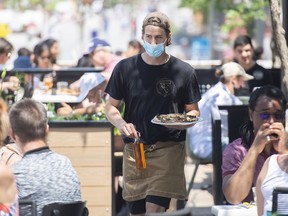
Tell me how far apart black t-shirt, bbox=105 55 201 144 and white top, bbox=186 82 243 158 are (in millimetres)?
2773

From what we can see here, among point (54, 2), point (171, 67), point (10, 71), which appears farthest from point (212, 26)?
point (171, 67)

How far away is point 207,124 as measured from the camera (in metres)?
9.38

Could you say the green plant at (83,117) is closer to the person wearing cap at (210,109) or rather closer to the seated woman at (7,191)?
the person wearing cap at (210,109)

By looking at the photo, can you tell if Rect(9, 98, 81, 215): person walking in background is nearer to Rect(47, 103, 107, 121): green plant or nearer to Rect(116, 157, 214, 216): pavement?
Rect(47, 103, 107, 121): green plant

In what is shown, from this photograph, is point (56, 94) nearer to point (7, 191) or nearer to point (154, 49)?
point (154, 49)

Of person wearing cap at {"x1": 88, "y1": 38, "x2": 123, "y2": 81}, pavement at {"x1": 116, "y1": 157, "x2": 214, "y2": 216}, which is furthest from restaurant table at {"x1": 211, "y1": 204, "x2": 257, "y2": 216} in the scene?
person wearing cap at {"x1": 88, "y1": 38, "x2": 123, "y2": 81}

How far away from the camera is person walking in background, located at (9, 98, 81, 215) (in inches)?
206

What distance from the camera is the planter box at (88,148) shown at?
7770 millimetres

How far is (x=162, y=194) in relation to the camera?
251 inches

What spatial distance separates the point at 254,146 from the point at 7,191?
5.99 ft

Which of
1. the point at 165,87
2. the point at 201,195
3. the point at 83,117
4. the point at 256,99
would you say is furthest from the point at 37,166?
the point at 201,195

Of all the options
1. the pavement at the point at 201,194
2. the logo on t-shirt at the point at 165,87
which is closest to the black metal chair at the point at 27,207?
the logo on t-shirt at the point at 165,87

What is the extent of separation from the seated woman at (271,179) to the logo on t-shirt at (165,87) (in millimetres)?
1345

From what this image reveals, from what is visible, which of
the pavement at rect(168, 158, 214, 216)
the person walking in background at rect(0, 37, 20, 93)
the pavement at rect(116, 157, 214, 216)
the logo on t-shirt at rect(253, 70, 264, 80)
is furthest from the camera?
the logo on t-shirt at rect(253, 70, 264, 80)
